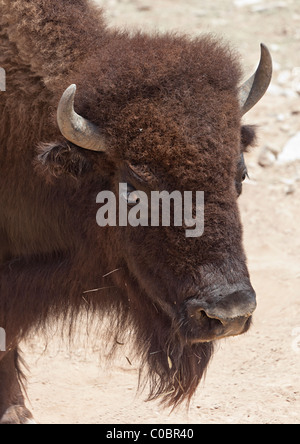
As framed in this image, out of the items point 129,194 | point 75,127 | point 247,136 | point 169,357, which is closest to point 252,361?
point 169,357

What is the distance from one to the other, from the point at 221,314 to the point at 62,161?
1.31 m

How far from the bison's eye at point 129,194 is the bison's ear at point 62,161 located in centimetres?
31

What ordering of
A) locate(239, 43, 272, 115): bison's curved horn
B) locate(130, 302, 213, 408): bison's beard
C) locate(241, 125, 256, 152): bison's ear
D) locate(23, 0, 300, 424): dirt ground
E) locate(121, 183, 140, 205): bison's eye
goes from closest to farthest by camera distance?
locate(121, 183, 140, 205): bison's eye → locate(130, 302, 213, 408): bison's beard → locate(239, 43, 272, 115): bison's curved horn → locate(241, 125, 256, 152): bison's ear → locate(23, 0, 300, 424): dirt ground

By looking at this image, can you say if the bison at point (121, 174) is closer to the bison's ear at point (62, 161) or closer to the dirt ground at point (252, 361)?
the bison's ear at point (62, 161)

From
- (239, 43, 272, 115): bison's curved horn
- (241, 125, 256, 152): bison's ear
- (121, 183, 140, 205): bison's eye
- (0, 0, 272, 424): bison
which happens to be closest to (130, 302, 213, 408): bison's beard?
(0, 0, 272, 424): bison

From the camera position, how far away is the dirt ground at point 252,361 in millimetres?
5727

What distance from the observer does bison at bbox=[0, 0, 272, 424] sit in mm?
4137

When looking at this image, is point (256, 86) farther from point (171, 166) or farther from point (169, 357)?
point (169, 357)

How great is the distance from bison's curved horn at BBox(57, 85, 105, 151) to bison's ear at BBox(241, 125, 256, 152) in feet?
3.32

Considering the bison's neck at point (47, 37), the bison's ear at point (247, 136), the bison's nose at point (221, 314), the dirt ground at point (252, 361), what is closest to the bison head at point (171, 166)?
the bison's nose at point (221, 314)

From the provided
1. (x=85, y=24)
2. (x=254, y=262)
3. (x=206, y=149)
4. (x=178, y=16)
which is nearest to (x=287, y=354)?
(x=254, y=262)

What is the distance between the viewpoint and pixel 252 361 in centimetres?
640

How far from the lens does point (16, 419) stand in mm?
5914

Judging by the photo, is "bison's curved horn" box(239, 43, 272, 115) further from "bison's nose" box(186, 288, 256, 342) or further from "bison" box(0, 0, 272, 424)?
"bison's nose" box(186, 288, 256, 342)
